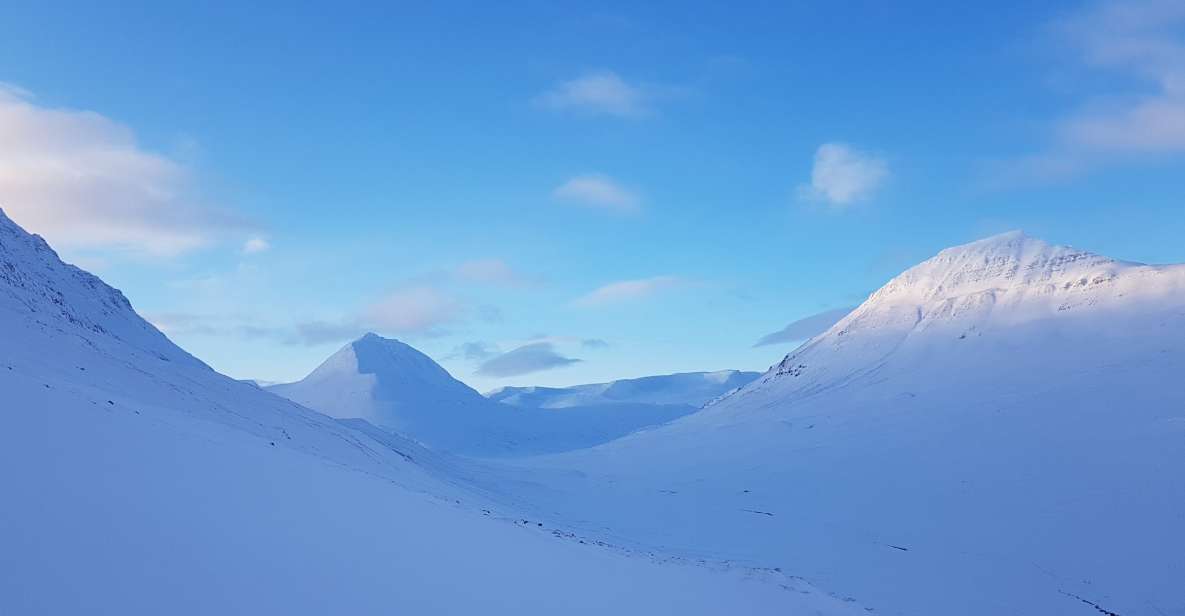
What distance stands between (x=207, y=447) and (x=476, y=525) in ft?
17.8

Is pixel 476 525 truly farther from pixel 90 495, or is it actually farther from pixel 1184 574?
pixel 1184 574

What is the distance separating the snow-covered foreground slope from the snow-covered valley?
178ft

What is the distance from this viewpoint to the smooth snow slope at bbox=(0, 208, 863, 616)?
20.6 ft

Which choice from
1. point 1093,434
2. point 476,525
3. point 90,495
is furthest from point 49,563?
point 1093,434

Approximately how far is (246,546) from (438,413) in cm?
17104

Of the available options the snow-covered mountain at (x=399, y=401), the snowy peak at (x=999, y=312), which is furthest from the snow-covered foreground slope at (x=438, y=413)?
the snowy peak at (x=999, y=312)

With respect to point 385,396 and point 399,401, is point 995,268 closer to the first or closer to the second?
point 399,401

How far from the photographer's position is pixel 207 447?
12094 mm

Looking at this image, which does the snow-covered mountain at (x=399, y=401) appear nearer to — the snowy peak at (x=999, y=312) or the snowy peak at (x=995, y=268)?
the snowy peak at (x=999, y=312)

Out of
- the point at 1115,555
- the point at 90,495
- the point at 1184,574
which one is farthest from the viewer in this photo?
the point at 1115,555

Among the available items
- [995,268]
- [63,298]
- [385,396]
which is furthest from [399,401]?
[995,268]

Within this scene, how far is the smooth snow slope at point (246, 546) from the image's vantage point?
6293 millimetres

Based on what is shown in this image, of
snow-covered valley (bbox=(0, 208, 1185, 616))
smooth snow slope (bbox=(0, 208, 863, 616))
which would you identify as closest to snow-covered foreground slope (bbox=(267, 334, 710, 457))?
snow-covered valley (bbox=(0, 208, 1185, 616))

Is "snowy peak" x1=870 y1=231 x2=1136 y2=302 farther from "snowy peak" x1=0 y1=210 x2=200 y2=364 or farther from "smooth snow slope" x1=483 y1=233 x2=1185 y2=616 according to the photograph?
"snowy peak" x1=0 y1=210 x2=200 y2=364
